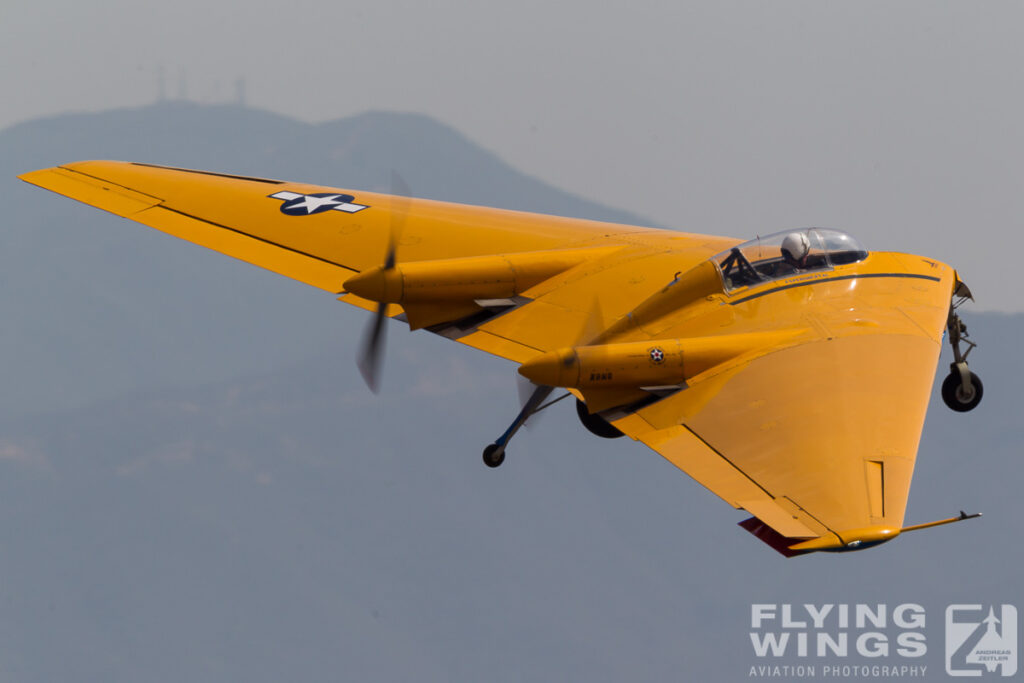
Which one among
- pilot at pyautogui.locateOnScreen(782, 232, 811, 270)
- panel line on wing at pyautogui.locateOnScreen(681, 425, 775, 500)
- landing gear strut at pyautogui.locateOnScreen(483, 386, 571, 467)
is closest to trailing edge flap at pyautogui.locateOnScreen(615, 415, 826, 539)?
panel line on wing at pyautogui.locateOnScreen(681, 425, 775, 500)

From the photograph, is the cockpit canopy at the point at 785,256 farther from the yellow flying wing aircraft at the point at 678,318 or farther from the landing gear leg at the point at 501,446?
the landing gear leg at the point at 501,446

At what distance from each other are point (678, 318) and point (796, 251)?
3.07 meters

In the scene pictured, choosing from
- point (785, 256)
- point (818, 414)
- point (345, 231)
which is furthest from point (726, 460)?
point (345, 231)

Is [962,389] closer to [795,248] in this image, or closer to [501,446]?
[795,248]

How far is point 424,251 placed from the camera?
27.6 metres

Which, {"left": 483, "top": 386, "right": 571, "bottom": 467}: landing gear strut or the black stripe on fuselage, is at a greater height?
the black stripe on fuselage

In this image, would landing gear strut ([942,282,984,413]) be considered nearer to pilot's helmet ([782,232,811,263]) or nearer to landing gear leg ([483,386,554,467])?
pilot's helmet ([782,232,811,263])

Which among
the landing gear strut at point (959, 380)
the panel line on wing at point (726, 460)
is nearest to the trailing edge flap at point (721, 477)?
the panel line on wing at point (726, 460)

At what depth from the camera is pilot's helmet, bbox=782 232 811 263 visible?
22875 mm

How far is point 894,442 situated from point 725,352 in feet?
12.8

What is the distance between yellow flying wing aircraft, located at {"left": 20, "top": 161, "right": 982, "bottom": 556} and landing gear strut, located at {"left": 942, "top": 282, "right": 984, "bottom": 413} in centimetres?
6

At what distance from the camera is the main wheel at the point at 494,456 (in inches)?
948

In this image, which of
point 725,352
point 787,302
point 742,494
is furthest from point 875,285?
point 742,494

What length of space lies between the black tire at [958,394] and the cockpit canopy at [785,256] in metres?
4.46
